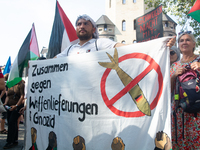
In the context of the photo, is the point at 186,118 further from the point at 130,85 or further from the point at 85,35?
the point at 85,35

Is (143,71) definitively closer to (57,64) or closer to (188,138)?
(188,138)

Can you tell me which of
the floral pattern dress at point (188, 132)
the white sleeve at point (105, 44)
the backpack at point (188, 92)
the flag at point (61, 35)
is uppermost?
the flag at point (61, 35)

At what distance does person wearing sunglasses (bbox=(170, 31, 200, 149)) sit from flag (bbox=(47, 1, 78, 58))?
2.72 meters

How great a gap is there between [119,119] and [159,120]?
1.40 feet

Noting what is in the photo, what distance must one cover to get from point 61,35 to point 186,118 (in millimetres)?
3433

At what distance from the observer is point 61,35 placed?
4.68 metres

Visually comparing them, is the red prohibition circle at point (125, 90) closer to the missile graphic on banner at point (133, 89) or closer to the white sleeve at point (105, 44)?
the missile graphic on banner at point (133, 89)

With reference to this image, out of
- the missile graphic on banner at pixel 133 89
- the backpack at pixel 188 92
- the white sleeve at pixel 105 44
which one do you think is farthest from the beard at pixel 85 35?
the backpack at pixel 188 92

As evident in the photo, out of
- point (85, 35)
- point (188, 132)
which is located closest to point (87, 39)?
point (85, 35)

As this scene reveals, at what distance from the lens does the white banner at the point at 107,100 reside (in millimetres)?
1998

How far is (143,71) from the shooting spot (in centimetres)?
211

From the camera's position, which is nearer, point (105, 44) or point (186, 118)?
point (186, 118)

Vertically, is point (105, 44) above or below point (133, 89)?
above

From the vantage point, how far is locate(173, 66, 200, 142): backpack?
83.4 inches
